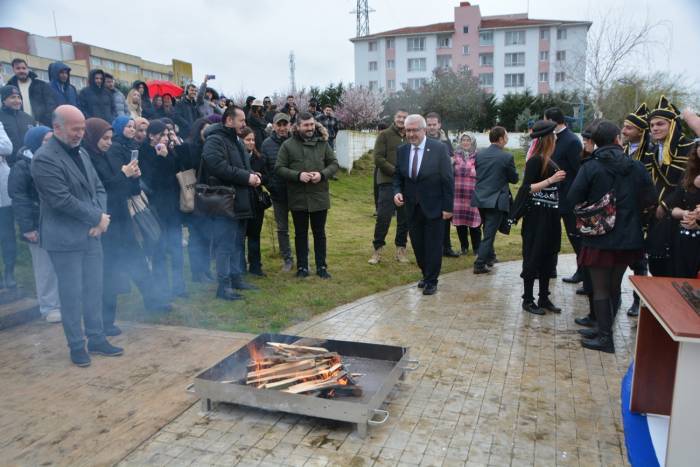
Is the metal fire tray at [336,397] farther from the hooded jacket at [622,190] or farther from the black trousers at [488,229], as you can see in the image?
the black trousers at [488,229]

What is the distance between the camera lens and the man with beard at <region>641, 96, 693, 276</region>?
184 inches

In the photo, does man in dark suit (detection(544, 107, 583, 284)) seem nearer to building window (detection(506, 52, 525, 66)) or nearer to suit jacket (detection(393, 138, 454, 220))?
suit jacket (detection(393, 138, 454, 220))

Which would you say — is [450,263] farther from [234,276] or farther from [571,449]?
[571,449]

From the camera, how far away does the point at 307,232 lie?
7059mm

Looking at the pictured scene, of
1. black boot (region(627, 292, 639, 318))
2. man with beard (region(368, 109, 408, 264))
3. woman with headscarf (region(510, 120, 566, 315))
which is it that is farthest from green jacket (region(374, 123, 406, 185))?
black boot (region(627, 292, 639, 318))

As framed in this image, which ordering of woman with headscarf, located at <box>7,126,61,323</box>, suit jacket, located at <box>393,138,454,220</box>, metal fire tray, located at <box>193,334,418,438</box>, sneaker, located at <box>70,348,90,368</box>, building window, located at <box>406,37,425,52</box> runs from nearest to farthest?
metal fire tray, located at <box>193,334,418,438</box> < sneaker, located at <box>70,348,90,368</box> < woman with headscarf, located at <box>7,126,61,323</box> < suit jacket, located at <box>393,138,454,220</box> < building window, located at <box>406,37,425,52</box>

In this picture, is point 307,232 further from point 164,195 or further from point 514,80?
point 514,80

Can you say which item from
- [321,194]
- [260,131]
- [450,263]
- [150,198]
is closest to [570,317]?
[450,263]

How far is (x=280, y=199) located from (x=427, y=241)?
2.20 metres

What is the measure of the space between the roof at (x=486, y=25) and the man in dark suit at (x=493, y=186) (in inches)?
2100

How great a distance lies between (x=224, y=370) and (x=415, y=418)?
1358 mm

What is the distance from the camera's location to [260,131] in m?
8.52

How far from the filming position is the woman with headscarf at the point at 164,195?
5.73 m

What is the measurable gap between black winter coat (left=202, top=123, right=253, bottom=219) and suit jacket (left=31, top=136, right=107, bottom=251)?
5.76ft
